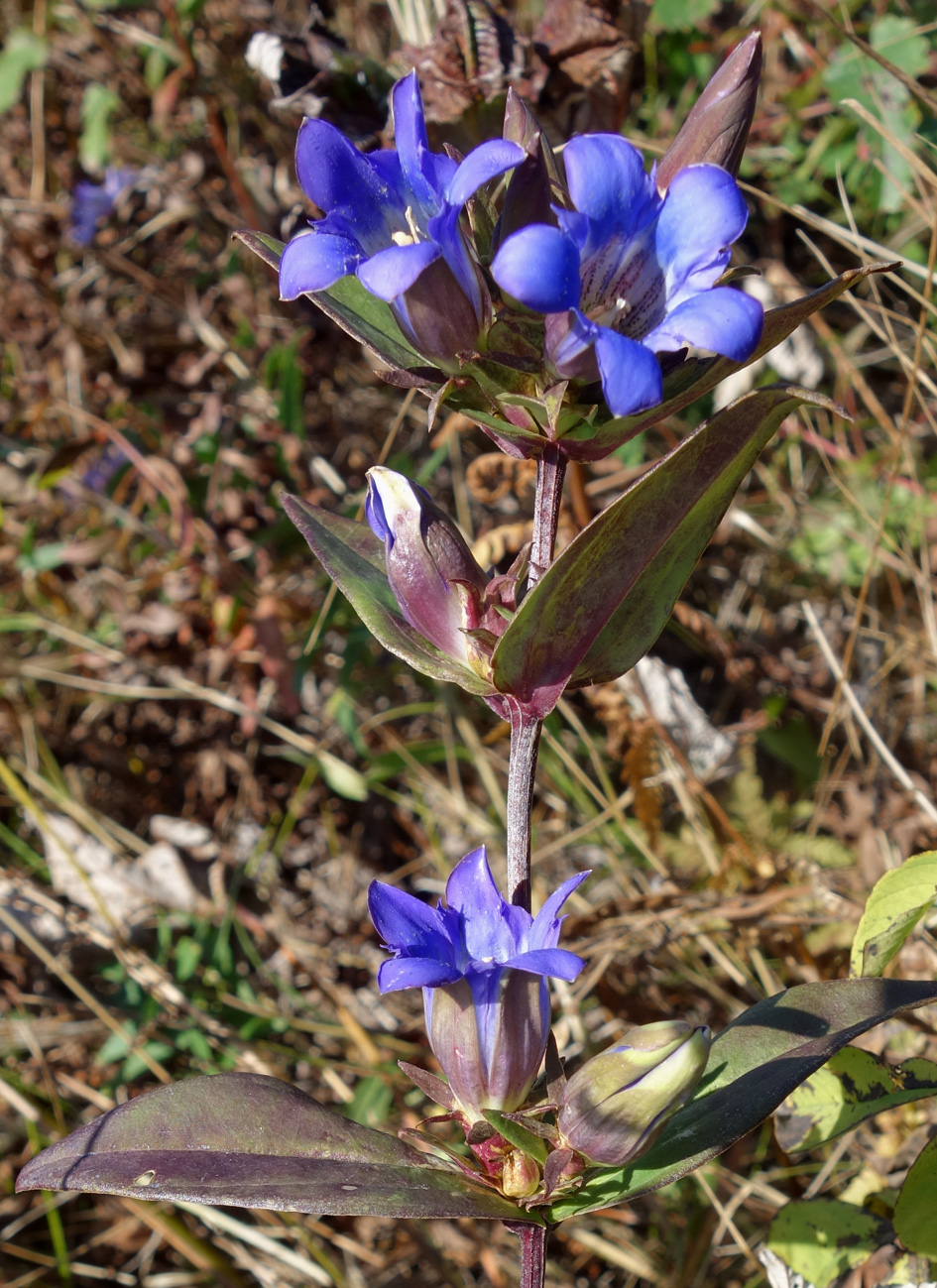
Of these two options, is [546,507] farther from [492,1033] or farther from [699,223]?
[492,1033]

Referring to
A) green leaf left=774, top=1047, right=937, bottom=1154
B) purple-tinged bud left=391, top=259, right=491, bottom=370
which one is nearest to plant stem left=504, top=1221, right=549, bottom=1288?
green leaf left=774, top=1047, right=937, bottom=1154

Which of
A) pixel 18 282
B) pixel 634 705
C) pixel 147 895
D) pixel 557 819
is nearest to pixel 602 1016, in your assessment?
pixel 557 819

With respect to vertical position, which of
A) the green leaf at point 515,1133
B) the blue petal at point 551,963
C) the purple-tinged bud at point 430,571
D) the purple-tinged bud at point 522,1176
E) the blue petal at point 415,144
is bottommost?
the purple-tinged bud at point 522,1176

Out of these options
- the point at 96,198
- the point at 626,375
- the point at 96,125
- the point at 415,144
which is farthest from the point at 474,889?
the point at 96,125

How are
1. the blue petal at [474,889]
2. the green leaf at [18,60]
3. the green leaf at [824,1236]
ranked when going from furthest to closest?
the green leaf at [18,60] → the green leaf at [824,1236] → the blue petal at [474,889]

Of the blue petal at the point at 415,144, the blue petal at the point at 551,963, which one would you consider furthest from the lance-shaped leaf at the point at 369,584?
the blue petal at the point at 415,144

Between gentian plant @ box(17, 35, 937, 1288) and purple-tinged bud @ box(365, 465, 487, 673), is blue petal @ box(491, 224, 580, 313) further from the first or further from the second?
purple-tinged bud @ box(365, 465, 487, 673)

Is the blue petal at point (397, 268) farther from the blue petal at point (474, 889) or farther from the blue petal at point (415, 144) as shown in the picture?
the blue petal at point (474, 889)
